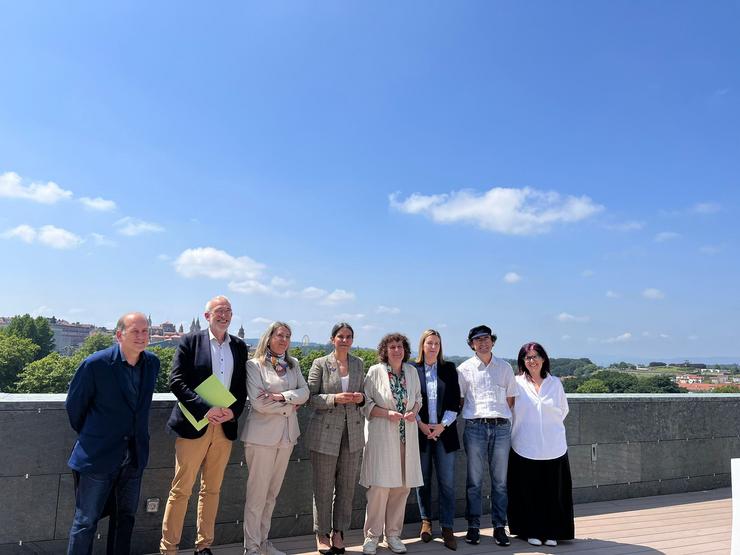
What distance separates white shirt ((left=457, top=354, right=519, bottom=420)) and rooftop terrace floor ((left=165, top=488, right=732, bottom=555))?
1.04m

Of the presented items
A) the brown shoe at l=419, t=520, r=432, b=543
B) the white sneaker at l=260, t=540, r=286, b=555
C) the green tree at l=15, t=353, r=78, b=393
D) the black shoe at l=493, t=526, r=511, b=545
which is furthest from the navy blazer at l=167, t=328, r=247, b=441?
the green tree at l=15, t=353, r=78, b=393

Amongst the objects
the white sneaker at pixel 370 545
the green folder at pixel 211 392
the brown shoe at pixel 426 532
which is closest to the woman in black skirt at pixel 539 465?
the brown shoe at pixel 426 532

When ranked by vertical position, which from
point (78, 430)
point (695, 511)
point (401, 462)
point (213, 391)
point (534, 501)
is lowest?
point (695, 511)

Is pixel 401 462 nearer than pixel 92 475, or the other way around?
pixel 92 475

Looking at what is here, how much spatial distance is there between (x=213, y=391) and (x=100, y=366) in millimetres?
700

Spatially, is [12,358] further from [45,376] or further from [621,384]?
[621,384]

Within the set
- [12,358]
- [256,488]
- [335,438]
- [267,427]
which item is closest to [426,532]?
[335,438]

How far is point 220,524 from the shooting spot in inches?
155

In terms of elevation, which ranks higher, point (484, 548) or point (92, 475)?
point (92, 475)

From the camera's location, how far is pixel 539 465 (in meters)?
4.30

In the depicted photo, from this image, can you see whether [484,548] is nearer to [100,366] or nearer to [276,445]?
[276,445]

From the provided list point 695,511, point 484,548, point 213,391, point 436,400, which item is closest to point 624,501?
point 695,511

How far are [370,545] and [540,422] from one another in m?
1.70

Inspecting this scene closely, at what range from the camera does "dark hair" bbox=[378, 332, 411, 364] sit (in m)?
4.12
